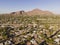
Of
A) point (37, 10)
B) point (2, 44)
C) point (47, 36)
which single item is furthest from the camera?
point (37, 10)

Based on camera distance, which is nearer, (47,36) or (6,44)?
(6,44)

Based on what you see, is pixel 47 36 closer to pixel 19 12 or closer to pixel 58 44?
pixel 58 44

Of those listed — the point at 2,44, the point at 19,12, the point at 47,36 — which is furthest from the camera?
the point at 19,12

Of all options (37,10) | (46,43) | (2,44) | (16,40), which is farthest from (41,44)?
(37,10)

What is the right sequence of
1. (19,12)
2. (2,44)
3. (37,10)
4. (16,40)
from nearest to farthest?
1. (2,44)
2. (16,40)
3. (19,12)
4. (37,10)

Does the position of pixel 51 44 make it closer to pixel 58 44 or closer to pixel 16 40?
pixel 58 44

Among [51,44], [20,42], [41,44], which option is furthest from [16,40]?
[51,44]

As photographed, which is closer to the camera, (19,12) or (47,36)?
(47,36)

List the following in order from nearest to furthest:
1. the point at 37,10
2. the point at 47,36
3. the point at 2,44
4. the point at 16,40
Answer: the point at 2,44
the point at 16,40
the point at 47,36
the point at 37,10
